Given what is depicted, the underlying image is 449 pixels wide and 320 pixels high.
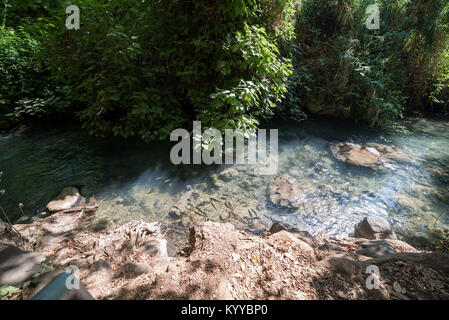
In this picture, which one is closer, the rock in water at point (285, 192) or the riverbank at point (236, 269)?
the riverbank at point (236, 269)

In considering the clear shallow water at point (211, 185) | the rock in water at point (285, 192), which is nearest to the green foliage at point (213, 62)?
the clear shallow water at point (211, 185)

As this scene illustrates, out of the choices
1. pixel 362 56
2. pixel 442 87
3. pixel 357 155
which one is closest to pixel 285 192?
pixel 357 155

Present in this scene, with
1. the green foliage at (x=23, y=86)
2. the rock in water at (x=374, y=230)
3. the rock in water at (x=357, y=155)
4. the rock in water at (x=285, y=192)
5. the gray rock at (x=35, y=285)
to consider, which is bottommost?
the rock in water at (x=374, y=230)

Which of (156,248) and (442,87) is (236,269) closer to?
(156,248)

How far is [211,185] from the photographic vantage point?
476 cm

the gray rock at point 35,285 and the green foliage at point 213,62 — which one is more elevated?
the green foliage at point 213,62

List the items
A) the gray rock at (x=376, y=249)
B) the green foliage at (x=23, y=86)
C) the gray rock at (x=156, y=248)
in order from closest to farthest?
the gray rock at (x=376, y=249)
the gray rock at (x=156, y=248)
the green foliage at (x=23, y=86)

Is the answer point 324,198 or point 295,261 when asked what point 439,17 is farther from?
point 295,261

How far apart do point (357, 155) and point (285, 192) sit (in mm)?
3206

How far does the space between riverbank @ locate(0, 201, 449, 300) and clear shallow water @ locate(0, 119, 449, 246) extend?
34.1 inches

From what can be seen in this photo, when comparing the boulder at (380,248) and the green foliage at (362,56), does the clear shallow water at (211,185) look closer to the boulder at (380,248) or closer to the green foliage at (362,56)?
the boulder at (380,248)

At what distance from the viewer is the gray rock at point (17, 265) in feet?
5.93

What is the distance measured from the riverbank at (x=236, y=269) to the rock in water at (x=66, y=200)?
78cm
